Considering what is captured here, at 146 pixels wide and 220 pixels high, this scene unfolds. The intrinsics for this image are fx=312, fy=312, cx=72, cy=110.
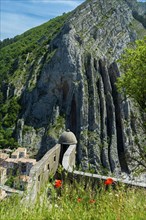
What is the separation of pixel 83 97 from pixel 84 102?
1239mm

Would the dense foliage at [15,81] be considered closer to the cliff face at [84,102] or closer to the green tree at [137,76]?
the cliff face at [84,102]

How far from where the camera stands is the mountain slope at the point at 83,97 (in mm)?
69750

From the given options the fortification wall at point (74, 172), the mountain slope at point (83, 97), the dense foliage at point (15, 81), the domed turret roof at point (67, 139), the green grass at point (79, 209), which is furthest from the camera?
the dense foliage at point (15, 81)

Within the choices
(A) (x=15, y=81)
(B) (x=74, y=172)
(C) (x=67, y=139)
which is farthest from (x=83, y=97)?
(B) (x=74, y=172)

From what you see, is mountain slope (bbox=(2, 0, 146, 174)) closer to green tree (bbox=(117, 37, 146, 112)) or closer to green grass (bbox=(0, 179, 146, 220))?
green tree (bbox=(117, 37, 146, 112))

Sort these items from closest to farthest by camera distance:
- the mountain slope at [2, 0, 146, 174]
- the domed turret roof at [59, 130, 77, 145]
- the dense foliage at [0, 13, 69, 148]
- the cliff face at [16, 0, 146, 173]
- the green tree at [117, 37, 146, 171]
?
the green tree at [117, 37, 146, 171] → the domed turret roof at [59, 130, 77, 145] → the cliff face at [16, 0, 146, 173] → the mountain slope at [2, 0, 146, 174] → the dense foliage at [0, 13, 69, 148]

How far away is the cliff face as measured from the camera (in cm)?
6944

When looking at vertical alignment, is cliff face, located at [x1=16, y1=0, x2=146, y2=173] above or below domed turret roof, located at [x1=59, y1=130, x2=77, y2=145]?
above

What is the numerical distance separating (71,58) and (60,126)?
18.6 meters

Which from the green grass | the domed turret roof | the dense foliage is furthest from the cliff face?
the green grass

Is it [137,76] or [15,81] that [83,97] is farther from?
[137,76]

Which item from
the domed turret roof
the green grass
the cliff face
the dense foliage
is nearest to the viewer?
the green grass

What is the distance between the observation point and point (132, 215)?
4.19m

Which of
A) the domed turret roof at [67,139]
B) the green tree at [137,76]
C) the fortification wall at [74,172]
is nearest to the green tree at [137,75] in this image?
the green tree at [137,76]
